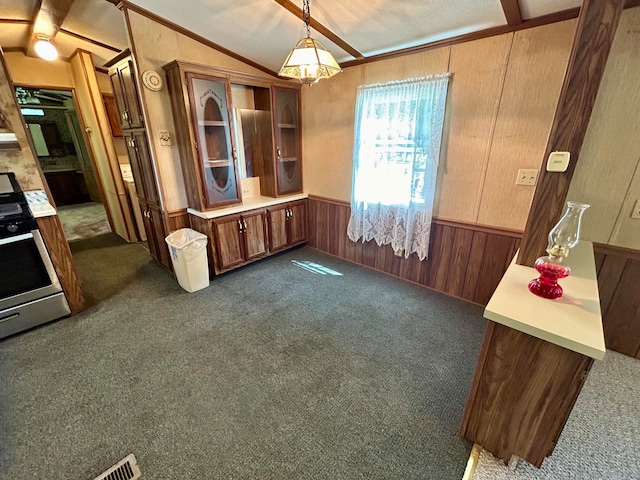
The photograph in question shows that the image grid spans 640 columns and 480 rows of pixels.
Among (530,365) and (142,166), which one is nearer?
(530,365)

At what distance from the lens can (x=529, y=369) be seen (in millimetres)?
1107

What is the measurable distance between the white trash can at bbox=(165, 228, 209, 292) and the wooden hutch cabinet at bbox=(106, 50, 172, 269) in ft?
1.11

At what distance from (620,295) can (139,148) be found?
14.2 feet

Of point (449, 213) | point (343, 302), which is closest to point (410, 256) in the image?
point (449, 213)

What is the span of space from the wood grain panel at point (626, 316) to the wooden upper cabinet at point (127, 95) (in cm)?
411

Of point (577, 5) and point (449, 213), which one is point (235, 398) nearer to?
point (449, 213)

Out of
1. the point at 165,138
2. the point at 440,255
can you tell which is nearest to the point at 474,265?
the point at 440,255

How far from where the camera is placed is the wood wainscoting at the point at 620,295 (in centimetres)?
182

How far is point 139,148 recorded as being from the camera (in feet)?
9.32

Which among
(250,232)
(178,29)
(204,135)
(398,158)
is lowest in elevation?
(250,232)

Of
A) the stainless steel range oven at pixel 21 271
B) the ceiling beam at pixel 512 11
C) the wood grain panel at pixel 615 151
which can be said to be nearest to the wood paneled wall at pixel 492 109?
the ceiling beam at pixel 512 11

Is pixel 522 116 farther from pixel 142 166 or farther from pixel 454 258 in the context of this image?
pixel 142 166

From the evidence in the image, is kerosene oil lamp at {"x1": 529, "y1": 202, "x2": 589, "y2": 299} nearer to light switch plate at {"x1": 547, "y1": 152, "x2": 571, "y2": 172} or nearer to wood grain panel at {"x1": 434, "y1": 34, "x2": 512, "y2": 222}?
light switch plate at {"x1": 547, "y1": 152, "x2": 571, "y2": 172}

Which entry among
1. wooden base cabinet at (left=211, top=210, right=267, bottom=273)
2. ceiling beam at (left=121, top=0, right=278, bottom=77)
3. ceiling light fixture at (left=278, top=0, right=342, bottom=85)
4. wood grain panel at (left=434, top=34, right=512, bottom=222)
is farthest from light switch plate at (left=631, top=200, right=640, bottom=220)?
ceiling beam at (left=121, top=0, right=278, bottom=77)
